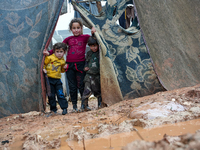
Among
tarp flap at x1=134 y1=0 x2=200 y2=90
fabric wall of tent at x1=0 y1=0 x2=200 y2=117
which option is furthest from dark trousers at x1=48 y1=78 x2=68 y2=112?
tarp flap at x1=134 y1=0 x2=200 y2=90

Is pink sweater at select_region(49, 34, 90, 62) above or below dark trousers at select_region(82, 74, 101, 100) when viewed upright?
above

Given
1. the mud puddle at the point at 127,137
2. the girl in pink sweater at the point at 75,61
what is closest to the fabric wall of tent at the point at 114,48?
the girl in pink sweater at the point at 75,61

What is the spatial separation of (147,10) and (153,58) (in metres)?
0.79

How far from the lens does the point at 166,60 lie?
2.85 metres

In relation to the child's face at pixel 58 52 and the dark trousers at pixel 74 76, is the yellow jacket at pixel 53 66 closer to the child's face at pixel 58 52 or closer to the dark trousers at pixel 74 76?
the child's face at pixel 58 52

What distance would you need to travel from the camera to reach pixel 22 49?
2895mm

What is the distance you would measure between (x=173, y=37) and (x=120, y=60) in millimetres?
905

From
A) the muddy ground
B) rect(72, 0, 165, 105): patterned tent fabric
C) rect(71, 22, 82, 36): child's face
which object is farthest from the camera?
rect(71, 22, 82, 36): child's face

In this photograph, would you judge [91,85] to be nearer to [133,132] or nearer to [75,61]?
[75,61]

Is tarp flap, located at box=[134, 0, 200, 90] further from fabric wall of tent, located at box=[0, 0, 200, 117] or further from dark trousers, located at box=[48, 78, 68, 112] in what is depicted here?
dark trousers, located at box=[48, 78, 68, 112]

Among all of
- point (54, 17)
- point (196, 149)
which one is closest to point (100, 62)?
point (54, 17)

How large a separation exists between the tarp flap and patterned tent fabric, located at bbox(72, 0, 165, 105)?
0.15 metres

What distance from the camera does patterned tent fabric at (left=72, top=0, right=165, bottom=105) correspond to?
273 cm

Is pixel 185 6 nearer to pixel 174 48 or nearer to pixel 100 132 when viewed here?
pixel 174 48
